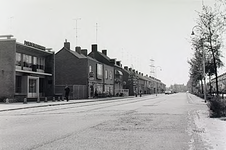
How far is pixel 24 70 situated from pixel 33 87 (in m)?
4.62

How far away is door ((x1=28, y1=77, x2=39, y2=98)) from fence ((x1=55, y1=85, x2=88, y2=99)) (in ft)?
15.3

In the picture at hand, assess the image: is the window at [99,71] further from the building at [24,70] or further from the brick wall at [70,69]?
the building at [24,70]

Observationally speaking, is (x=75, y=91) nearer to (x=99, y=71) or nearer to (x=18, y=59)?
(x=18, y=59)

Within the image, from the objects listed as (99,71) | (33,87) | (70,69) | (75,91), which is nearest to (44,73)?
(33,87)

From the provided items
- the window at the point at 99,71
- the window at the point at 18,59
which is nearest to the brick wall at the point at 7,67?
the window at the point at 18,59

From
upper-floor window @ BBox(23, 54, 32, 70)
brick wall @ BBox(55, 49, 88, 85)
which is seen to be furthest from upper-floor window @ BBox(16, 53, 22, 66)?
brick wall @ BBox(55, 49, 88, 85)

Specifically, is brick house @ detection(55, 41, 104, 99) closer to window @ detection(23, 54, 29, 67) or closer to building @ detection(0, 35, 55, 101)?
building @ detection(0, 35, 55, 101)

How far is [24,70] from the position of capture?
35906 millimetres

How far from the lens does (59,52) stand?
168 ft

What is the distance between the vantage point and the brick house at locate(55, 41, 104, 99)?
47.1 m

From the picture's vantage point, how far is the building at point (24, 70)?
1297 inches

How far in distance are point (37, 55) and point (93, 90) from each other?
1297 centimetres

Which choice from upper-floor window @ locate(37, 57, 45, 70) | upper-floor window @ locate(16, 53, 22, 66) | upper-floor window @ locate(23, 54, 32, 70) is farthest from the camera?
upper-floor window @ locate(37, 57, 45, 70)

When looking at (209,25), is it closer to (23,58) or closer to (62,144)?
(62,144)
